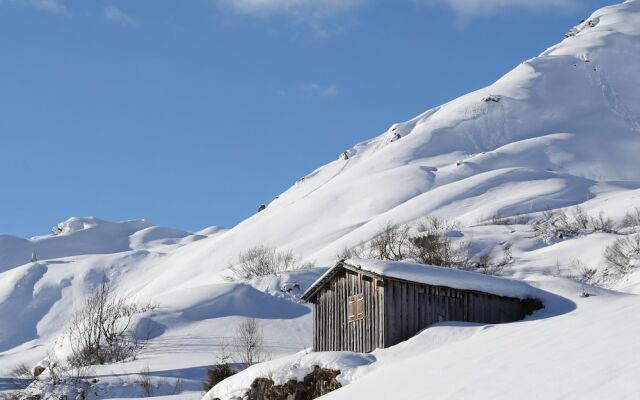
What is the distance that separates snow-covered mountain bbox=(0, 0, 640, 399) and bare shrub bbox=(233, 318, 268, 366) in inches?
38.3

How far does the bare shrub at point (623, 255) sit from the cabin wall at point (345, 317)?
892 inches

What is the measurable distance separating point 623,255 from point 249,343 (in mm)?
21318

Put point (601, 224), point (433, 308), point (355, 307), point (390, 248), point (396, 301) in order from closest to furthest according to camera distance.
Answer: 1. point (396, 301)
2. point (433, 308)
3. point (355, 307)
4. point (390, 248)
5. point (601, 224)

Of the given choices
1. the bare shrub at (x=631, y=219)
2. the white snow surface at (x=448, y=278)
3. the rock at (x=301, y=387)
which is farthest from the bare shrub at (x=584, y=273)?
the rock at (x=301, y=387)

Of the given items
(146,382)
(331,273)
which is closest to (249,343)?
(146,382)

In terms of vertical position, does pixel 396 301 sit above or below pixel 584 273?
below

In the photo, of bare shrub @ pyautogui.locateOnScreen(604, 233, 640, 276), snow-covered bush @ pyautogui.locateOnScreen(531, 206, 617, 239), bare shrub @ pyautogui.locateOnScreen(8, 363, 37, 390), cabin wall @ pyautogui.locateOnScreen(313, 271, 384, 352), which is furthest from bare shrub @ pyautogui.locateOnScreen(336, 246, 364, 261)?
cabin wall @ pyautogui.locateOnScreen(313, 271, 384, 352)

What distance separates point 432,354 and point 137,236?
15957cm

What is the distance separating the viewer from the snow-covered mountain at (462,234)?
21.3 m

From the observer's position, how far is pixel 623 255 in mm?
52219

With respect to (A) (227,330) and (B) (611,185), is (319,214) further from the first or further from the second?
(A) (227,330)

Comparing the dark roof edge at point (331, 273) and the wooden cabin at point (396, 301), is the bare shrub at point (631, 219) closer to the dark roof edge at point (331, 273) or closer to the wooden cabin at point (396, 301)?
the wooden cabin at point (396, 301)

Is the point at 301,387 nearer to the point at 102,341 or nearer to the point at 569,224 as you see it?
the point at 102,341

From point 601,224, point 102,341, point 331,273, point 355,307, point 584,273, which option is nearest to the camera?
point 355,307
